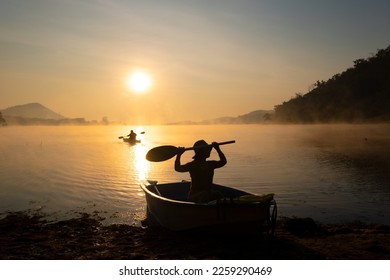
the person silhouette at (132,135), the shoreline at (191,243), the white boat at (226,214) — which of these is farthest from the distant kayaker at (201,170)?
the person silhouette at (132,135)

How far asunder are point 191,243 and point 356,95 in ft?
481

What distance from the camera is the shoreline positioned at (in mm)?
9125

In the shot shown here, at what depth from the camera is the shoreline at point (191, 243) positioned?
912 centimetres

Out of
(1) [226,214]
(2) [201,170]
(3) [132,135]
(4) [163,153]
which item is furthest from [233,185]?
(3) [132,135]

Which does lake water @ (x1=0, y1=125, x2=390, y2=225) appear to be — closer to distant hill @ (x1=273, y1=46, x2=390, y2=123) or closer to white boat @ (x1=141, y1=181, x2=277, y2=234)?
white boat @ (x1=141, y1=181, x2=277, y2=234)

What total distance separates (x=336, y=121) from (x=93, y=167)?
140 m

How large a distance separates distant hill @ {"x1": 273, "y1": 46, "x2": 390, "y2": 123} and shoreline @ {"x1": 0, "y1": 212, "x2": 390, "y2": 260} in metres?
126

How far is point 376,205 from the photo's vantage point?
645 inches

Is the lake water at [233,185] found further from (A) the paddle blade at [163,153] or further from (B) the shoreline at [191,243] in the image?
(A) the paddle blade at [163,153]

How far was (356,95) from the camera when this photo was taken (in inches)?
5551

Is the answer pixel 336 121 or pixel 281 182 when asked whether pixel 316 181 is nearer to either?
pixel 281 182

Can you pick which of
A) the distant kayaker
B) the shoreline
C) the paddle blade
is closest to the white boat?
the shoreline

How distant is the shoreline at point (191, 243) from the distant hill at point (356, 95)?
126107mm
